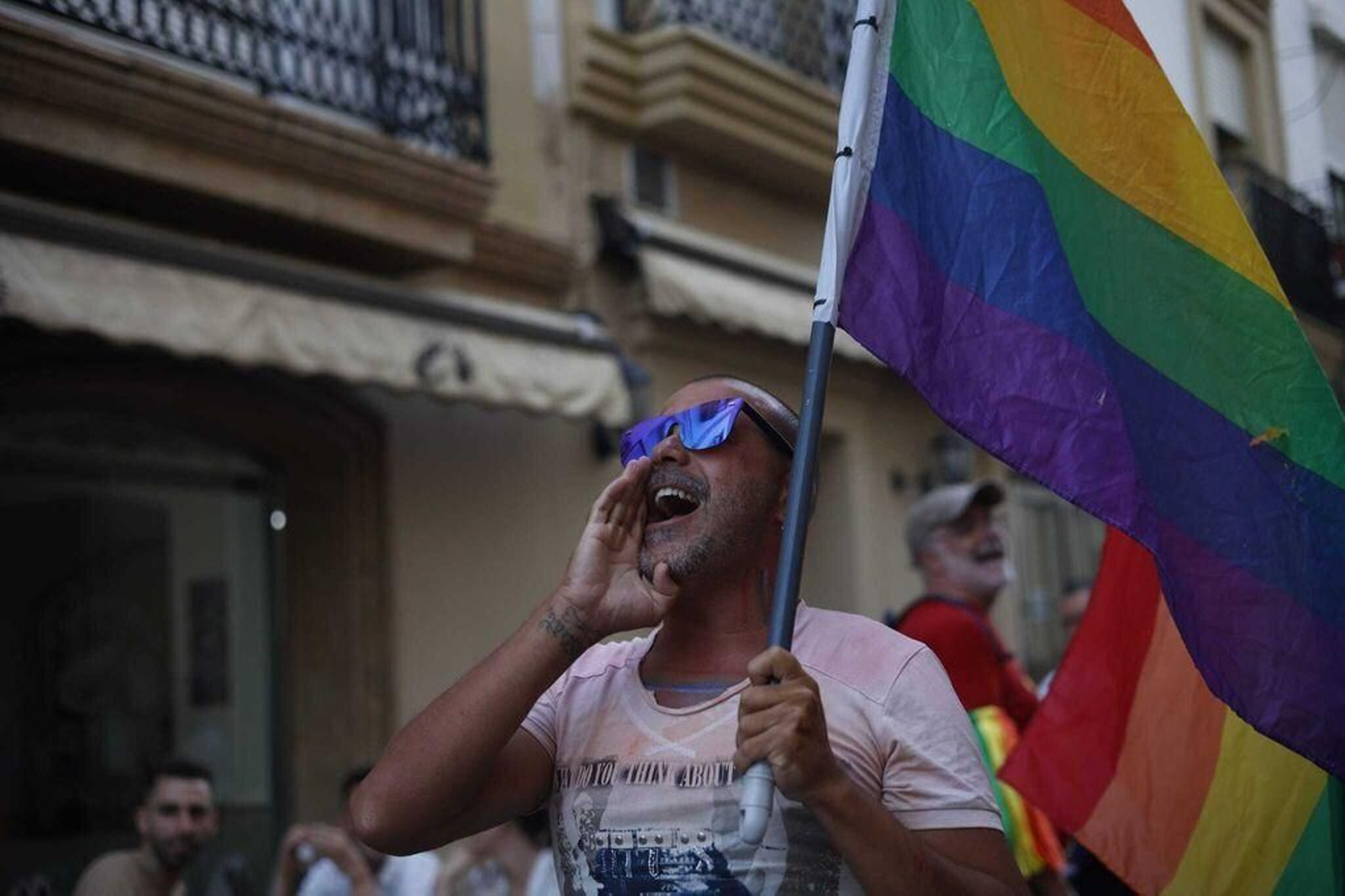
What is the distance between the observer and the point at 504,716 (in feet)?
7.89

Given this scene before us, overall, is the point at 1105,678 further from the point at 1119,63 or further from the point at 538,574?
the point at 538,574

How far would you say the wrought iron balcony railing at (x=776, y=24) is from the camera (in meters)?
10.6

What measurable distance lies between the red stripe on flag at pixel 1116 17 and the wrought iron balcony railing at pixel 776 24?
7283mm

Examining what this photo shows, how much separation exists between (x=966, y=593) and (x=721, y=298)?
4.96 meters

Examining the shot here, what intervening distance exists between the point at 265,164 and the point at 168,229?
53 centimetres

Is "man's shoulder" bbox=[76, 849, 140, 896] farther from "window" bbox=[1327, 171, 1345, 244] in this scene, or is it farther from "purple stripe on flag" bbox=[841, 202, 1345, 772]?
"window" bbox=[1327, 171, 1345, 244]

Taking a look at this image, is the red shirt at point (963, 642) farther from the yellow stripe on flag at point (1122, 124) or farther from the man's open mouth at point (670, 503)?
the man's open mouth at point (670, 503)

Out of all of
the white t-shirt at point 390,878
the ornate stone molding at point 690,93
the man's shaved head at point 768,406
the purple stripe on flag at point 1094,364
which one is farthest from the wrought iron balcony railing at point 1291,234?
the white t-shirt at point 390,878

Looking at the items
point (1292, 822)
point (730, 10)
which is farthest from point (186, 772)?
point (730, 10)

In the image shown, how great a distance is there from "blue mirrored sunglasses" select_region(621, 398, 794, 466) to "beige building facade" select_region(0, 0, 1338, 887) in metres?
4.46

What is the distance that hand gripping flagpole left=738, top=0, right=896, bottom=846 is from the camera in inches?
82.9

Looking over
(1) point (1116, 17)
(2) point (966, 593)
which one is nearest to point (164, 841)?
(2) point (966, 593)

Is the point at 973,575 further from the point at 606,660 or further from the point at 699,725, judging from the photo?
the point at 699,725

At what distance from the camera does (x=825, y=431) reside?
1193 centimetres
